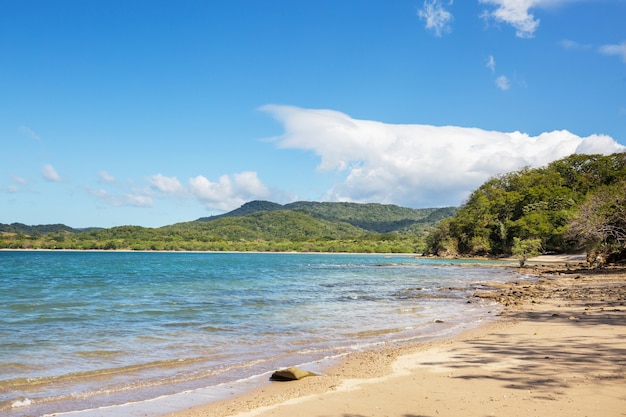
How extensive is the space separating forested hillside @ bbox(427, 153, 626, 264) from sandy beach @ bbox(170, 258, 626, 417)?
250 feet

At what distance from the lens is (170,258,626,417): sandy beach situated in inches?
282

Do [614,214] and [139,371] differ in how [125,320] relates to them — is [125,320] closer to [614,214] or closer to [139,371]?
[139,371]

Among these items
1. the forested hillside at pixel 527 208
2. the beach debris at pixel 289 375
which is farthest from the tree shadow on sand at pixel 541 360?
the forested hillside at pixel 527 208

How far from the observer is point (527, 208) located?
3912 inches

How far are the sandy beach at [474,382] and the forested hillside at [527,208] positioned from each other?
7632cm

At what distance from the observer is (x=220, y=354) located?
1291 centimetres

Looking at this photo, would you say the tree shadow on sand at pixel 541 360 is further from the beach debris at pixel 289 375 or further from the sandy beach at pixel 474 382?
the beach debris at pixel 289 375

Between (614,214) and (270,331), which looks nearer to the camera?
(270,331)

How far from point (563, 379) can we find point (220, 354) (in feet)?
27.1

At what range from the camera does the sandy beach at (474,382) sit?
7.17m

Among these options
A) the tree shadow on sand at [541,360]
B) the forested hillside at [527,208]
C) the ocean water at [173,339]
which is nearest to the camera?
the tree shadow on sand at [541,360]

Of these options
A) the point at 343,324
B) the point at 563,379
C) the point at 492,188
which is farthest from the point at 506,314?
the point at 492,188

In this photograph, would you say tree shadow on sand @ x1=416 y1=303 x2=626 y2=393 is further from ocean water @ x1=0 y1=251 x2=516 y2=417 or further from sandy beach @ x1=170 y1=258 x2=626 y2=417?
ocean water @ x1=0 y1=251 x2=516 y2=417

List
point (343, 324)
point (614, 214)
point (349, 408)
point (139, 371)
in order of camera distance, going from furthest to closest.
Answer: point (614, 214)
point (343, 324)
point (139, 371)
point (349, 408)
